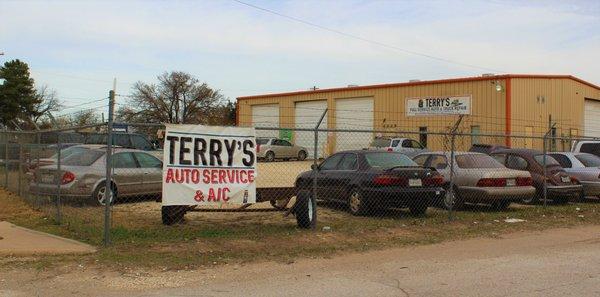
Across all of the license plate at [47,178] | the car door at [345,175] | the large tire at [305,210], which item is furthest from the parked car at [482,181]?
the license plate at [47,178]

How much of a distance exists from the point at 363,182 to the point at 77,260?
19.1 feet

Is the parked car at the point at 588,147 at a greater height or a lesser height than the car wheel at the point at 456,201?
greater

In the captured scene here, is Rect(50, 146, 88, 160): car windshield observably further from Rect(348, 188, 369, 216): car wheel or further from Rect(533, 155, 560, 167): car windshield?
Rect(533, 155, 560, 167): car windshield

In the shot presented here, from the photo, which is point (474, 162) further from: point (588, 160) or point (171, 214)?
point (171, 214)

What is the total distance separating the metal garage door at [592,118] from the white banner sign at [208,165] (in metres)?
35.1

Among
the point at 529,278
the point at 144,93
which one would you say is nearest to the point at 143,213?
the point at 529,278

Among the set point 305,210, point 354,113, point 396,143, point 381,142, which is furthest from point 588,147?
point 354,113

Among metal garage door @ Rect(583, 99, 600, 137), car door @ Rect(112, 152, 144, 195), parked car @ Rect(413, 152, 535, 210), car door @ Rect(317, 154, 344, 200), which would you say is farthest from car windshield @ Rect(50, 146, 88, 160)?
metal garage door @ Rect(583, 99, 600, 137)

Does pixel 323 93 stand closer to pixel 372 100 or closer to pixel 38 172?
pixel 372 100

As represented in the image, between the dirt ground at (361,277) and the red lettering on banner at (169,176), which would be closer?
the dirt ground at (361,277)

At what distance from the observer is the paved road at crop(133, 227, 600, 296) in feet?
22.4

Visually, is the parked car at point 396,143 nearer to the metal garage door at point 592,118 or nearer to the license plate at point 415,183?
the metal garage door at point 592,118

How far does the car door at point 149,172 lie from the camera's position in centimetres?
1426

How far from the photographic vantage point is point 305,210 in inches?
415
